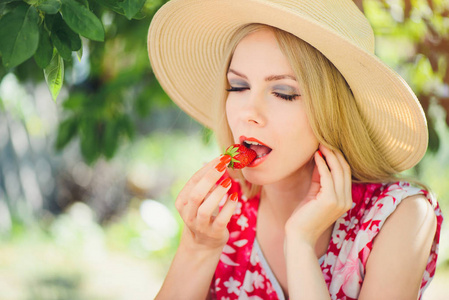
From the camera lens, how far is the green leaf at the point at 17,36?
133cm

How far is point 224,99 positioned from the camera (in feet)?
7.13

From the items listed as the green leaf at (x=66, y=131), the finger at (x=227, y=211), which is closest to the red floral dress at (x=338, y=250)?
the finger at (x=227, y=211)

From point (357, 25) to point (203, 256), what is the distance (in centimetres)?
107

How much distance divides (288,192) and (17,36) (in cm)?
126

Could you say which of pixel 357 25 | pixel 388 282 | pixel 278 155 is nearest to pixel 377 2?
pixel 357 25

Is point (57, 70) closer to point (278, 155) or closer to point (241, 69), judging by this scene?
point (241, 69)

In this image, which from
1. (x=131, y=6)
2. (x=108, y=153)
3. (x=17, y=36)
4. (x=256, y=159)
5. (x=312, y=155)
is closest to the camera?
(x=17, y=36)

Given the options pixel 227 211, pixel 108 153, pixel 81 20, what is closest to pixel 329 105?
pixel 227 211

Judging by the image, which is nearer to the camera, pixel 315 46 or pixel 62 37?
pixel 62 37

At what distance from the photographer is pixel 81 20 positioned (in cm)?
144

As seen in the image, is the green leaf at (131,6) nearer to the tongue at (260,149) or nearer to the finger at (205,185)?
the finger at (205,185)

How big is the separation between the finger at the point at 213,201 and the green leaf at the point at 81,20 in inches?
26.1

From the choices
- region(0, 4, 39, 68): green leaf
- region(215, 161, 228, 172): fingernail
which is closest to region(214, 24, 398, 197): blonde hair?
region(215, 161, 228, 172): fingernail

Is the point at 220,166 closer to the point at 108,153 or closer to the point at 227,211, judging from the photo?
the point at 227,211
